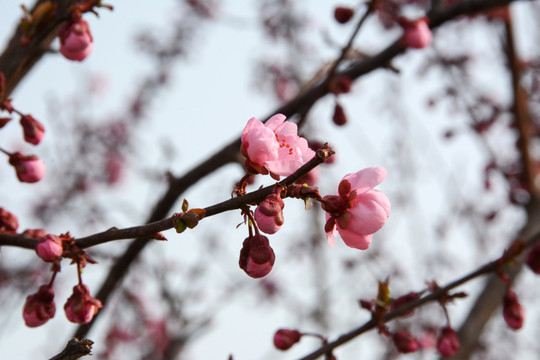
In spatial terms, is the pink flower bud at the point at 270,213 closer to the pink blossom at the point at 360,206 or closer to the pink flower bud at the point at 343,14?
the pink blossom at the point at 360,206

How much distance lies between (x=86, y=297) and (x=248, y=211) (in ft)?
1.81

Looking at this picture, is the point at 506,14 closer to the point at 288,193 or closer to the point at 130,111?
the point at 288,193

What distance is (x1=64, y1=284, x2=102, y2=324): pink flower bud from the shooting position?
1238mm

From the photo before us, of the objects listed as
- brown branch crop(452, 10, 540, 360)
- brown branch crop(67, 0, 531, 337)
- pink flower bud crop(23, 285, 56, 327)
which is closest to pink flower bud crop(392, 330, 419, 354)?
brown branch crop(67, 0, 531, 337)

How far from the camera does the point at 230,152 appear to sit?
6.92 ft

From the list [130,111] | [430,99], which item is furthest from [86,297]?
[130,111]

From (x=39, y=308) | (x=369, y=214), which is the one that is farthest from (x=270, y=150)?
(x=39, y=308)

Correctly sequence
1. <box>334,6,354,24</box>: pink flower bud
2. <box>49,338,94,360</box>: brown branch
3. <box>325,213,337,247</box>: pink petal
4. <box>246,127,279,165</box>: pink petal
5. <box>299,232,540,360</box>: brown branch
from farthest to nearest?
<box>334,6,354,24</box>: pink flower bud
<box>299,232,540,360</box>: brown branch
<box>325,213,337,247</box>: pink petal
<box>246,127,279,165</box>: pink petal
<box>49,338,94,360</box>: brown branch

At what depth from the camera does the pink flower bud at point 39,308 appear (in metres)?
1.27

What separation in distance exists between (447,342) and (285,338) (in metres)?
0.62

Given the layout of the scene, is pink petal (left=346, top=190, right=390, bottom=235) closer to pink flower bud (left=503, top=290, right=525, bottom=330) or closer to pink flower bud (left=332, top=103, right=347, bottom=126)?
pink flower bud (left=503, top=290, right=525, bottom=330)

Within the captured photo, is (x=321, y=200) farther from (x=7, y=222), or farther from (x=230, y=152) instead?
(x=230, y=152)

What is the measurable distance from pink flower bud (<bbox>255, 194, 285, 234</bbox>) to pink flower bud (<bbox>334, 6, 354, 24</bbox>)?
4.90 feet

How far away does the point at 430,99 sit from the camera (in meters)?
4.66
